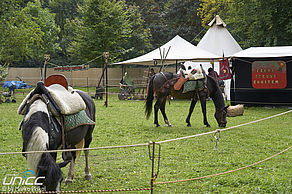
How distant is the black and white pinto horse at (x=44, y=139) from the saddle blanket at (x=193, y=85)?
19.5 feet

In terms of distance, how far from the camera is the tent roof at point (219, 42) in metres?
22.1

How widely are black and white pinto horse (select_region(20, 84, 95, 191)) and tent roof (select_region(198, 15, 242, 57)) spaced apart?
18499 millimetres

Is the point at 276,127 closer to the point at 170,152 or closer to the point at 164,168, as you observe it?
the point at 170,152

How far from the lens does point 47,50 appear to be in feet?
120

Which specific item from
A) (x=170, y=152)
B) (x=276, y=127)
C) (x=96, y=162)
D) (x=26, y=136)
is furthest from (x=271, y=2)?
(x=26, y=136)

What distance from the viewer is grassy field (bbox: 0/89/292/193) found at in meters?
4.87

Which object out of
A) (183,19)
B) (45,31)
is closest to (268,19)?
(183,19)

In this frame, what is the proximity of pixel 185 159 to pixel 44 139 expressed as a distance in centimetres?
340

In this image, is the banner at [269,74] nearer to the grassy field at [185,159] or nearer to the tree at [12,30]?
the grassy field at [185,159]

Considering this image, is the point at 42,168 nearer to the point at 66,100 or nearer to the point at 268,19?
the point at 66,100

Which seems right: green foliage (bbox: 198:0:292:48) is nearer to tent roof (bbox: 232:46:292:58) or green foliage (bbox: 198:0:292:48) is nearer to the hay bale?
tent roof (bbox: 232:46:292:58)

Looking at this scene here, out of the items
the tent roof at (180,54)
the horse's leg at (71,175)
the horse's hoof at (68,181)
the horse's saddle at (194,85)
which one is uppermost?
the tent roof at (180,54)

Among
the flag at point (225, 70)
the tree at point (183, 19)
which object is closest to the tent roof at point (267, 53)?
the flag at point (225, 70)

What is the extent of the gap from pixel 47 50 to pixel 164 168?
3325 centimetres
